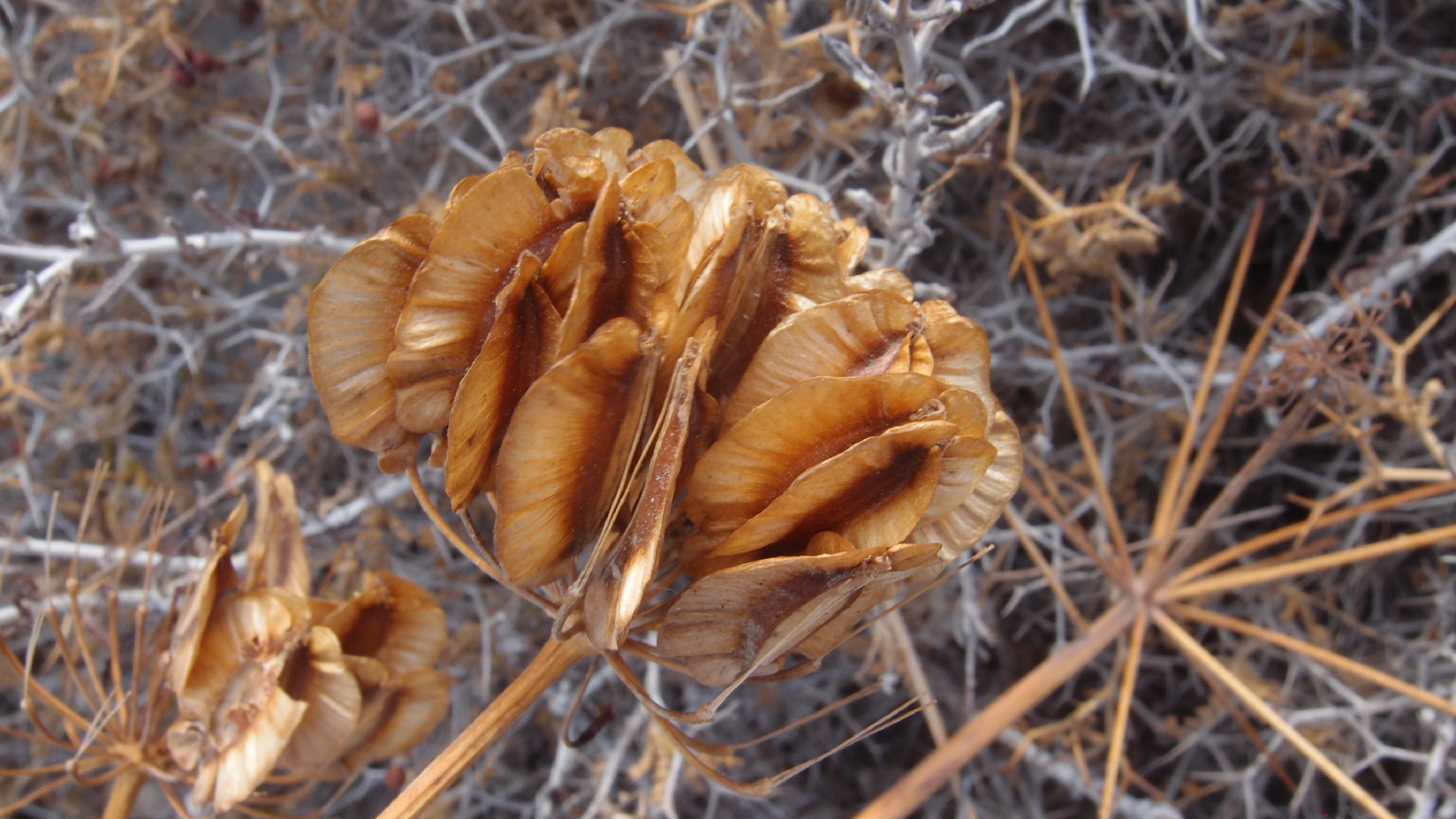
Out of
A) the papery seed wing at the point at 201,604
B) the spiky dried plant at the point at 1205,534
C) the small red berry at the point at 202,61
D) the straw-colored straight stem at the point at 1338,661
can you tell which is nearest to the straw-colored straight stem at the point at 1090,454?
the spiky dried plant at the point at 1205,534

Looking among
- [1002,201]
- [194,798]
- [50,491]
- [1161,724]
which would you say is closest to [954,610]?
[1161,724]

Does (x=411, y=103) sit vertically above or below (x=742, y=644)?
above

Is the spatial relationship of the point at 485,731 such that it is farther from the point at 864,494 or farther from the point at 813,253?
the point at 813,253

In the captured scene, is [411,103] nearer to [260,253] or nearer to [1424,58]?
[260,253]

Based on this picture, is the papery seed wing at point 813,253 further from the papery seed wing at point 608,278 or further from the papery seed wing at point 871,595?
the papery seed wing at point 871,595

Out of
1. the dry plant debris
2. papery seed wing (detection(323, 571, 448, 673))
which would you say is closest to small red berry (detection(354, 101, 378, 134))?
the dry plant debris

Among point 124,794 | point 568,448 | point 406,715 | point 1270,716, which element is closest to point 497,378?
point 568,448

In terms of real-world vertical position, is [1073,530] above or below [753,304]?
below
